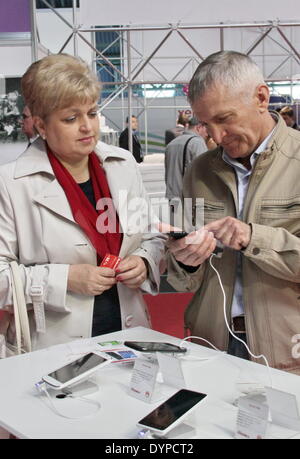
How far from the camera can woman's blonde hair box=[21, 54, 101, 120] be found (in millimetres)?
1860

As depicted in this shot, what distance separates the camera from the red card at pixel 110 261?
189cm

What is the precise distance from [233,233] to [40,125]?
2.53ft

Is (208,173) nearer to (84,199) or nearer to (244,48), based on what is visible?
(84,199)

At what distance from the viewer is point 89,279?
1831 millimetres

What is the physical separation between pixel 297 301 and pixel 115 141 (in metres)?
6.54

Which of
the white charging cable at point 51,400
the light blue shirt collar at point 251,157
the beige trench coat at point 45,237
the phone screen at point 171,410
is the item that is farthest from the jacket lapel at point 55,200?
the phone screen at point 171,410

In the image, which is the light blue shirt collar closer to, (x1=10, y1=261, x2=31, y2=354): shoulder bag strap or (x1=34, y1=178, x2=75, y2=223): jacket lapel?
(x1=34, y1=178, x2=75, y2=223): jacket lapel

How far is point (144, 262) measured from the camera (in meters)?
2.00

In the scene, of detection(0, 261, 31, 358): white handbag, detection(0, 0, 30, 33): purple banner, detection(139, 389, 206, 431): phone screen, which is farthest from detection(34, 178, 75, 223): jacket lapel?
detection(0, 0, 30, 33): purple banner

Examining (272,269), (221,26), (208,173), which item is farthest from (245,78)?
(221,26)

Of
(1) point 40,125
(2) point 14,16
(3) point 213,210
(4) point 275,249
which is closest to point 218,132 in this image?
(3) point 213,210

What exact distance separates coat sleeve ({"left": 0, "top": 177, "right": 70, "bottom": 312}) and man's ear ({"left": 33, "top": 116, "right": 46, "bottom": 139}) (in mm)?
204

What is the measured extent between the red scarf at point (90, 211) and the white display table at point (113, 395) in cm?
32

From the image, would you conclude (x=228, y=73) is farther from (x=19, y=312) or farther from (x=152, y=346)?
(x=19, y=312)
